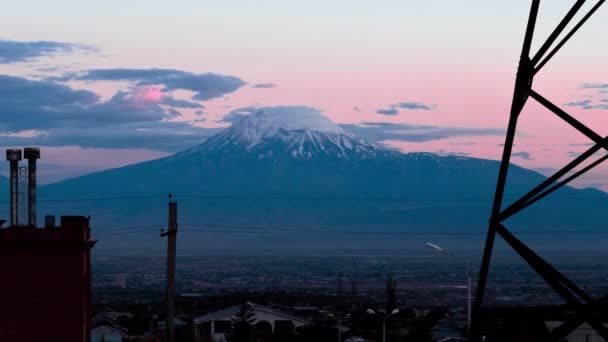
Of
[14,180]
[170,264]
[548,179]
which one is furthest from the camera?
[14,180]

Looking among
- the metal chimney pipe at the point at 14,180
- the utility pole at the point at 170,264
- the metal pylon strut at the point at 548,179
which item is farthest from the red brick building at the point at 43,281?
the metal pylon strut at the point at 548,179

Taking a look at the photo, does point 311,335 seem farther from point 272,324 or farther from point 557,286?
point 557,286

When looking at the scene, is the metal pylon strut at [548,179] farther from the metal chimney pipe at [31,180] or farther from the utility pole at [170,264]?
the metal chimney pipe at [31,180]

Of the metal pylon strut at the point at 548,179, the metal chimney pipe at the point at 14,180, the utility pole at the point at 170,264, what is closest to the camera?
the metal pylon strut at the point at 548,179

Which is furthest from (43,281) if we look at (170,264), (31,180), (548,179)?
(548,179)

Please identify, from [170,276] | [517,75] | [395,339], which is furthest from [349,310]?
[517,75]

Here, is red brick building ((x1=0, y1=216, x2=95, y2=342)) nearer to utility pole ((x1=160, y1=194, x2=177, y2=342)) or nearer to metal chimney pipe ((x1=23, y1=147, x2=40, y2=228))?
metal chimney pipe ((x1=23, y1=147, x2=40, y2=228))

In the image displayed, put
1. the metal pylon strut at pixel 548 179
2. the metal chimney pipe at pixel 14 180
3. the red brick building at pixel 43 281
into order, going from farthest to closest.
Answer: the metal chimney pipe at pixel 14 180, the red brick building at pixel 43 281, the metal pylon strut at pixel 548 179

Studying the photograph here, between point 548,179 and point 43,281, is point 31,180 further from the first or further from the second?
point 548,179
